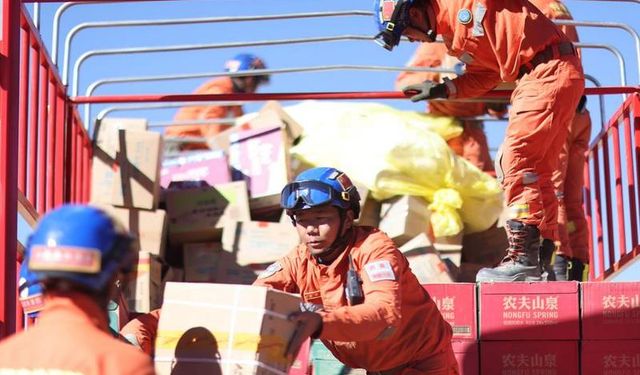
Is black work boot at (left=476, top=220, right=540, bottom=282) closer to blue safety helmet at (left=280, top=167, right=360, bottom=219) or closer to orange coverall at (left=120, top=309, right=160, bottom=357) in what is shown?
blue safety helmet at (left=280, top=167, right=360, bottom=219)

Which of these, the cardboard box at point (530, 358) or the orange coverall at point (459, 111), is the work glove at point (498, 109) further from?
the cardboard box at point (530, 358)

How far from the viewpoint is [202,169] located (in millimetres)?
8977

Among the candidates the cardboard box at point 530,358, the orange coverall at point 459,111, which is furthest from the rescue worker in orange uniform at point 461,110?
the cardboard box at point 530,358

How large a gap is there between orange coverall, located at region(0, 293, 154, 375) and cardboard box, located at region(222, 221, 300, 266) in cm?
493

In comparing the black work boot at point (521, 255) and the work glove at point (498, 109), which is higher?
the work glove at point (498, 109)

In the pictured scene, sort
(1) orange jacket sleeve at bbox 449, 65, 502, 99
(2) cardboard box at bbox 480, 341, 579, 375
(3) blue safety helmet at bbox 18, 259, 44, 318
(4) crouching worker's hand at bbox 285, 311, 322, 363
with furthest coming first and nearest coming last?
1. (1) orange jacket sleeve at bbox 449, 65, 502, 99
2. (2) cardboard box at bbox 480, 341, 579, 375
3. (3) blue safety helmet at bbox 18, 259, 44, 318
4. (4) crouching worker's hand at bbox 285, 311, 322, 363

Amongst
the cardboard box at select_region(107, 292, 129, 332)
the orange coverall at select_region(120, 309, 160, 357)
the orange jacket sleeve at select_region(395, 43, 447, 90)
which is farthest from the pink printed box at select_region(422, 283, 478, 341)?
the orange jacket sleeve at select_region(395, 43, 447, 90)

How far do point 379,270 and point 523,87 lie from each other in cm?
165

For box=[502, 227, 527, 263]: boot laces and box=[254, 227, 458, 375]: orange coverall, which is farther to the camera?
box=[502, 227, 527, 263]: boot laces

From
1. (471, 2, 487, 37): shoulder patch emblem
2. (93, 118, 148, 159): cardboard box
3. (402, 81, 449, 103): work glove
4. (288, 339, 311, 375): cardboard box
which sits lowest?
(288, 339, 311, 375): cardboard box

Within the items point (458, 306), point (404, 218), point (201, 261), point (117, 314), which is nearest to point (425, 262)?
point (404, 218)

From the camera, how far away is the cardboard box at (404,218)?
824cm

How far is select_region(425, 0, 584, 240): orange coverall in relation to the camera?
6344 millimetres

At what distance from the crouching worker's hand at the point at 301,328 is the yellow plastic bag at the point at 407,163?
12.6 feet
